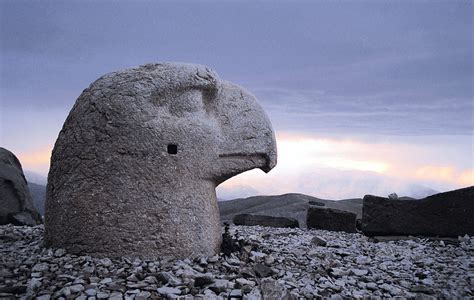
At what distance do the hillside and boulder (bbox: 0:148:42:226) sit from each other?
18.5ft

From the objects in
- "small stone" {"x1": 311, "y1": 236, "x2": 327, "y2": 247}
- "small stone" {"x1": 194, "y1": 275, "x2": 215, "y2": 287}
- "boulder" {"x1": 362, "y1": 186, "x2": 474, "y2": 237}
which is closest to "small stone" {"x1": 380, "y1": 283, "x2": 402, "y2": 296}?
"small stone" {"x1": 194, "y1": 275, "x2": 215, "y2": 287}

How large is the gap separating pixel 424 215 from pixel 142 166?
211 inches

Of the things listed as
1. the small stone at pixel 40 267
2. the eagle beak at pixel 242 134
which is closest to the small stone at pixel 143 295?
the small stone at pixel 40 267

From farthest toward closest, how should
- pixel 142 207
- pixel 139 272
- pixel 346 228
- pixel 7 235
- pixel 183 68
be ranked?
pixel 346 228, pixel 7 235, pixel 183 68, pixel 142 207, pixel 139 272

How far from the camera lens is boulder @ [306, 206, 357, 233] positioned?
893 cm

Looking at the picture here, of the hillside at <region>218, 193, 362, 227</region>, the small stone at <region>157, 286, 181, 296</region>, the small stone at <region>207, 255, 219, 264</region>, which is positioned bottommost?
the small stone at <region>157, 286, 181, 296</region>

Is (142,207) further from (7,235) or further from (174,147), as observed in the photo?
(7,235)

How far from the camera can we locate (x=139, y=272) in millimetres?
4137

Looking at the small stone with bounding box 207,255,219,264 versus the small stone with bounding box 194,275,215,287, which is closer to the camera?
the small stone with bounding box 194,275,215,287

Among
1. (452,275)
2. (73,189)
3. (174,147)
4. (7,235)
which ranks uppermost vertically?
(174,147)

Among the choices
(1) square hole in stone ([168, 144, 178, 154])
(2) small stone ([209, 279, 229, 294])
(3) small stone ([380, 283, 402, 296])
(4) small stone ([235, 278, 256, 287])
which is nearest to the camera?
(2) small stone ([209, 279, 229, 294])

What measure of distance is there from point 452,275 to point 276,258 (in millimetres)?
1876

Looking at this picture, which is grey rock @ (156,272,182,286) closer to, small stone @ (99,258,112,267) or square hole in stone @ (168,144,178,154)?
small stone @ (99,258,112,267)

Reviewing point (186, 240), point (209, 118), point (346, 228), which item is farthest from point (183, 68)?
point (346, 228)
